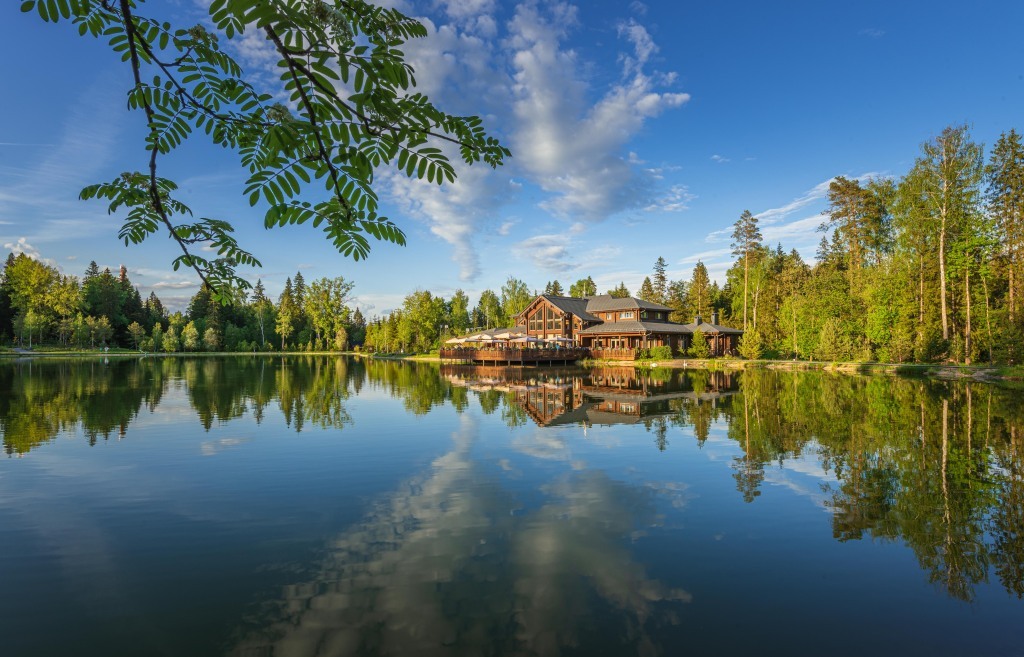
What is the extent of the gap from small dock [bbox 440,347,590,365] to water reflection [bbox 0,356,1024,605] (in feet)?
85.1

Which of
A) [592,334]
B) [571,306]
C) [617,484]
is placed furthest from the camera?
[571,306]

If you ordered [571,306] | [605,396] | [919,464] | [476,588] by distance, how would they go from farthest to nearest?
[571,306], [605,396], [919,464], [476,588]

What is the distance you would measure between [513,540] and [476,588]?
1266 mm

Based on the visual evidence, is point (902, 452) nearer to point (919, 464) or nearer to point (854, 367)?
point (919, 464)

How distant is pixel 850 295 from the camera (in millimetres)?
41375

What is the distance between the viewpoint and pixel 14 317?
65.5 metres

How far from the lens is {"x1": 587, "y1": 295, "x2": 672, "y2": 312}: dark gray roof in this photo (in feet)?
173

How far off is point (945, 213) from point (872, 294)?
24.0 feet

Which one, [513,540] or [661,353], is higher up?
[661,353]

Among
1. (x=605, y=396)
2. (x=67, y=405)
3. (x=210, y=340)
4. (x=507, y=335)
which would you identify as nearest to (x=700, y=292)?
(x=507, y=335)

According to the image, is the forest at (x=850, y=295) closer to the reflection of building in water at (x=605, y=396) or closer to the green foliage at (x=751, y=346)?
the green foliage at (x=751, y=346)

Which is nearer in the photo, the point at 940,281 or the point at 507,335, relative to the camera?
the point at 940,281

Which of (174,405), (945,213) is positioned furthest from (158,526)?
(945,213)

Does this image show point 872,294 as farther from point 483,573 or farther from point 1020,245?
point 483,573
